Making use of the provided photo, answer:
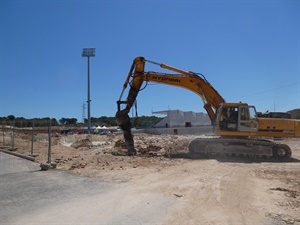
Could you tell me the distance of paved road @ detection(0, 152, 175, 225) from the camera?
23.2 ft

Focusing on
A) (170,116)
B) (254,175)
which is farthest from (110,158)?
(170,116)

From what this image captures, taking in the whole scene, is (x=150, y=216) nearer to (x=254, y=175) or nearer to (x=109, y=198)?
(x=109, y=198)

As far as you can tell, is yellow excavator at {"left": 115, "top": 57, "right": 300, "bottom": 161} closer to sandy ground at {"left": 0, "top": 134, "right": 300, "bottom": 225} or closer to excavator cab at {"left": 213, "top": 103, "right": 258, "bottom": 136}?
excavator cab at {"left": 213, "top": 103, "right": 258, "bottom": 136}

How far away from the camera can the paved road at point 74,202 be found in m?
7.06

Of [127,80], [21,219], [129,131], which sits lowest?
[21,219]

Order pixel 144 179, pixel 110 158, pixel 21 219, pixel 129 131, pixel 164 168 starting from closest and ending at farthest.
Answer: pixel 21 219 → pixel 144 179 → pixel 164 168 → pixel 110 158 → pixel 129 131

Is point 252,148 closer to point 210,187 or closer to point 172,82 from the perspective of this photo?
point 172,82

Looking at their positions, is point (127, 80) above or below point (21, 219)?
above

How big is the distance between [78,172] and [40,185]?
250 centimetres

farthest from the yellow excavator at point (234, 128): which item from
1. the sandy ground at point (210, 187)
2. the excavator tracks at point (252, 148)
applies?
the sandy ground at point (210, 187)

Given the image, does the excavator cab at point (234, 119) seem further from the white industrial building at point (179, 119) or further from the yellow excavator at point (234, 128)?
the white industrial building at point (179, 119)

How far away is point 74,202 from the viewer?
8.25 metres

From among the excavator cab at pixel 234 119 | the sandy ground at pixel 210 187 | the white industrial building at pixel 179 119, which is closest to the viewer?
the sandy ground at pixel 210 187

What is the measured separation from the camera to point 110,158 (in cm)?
1602
